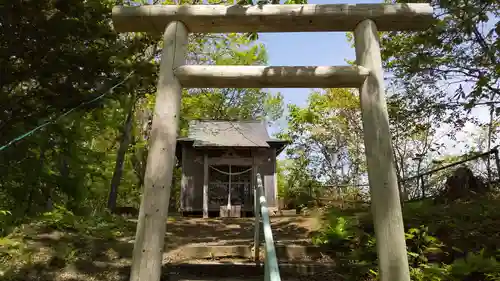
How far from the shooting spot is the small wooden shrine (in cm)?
1284

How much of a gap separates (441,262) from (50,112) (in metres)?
5.30

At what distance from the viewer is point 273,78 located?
11.8 feet

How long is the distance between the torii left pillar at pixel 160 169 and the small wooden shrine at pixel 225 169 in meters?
8.98

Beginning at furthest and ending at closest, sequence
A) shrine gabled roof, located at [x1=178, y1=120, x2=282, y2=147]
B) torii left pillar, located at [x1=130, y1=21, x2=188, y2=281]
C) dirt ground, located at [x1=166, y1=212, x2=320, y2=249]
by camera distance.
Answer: shrine gabled roof, located at [x1=178, y1=120, x2=282, y2=147], dirt ground, located at [x1=166, y1=212, x2=320, y2=249], torii left pillar, located at [x1=130, y1=21, x2=188, y2=281]

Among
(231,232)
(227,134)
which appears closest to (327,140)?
(227,134)

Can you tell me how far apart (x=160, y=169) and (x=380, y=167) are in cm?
Result: 195

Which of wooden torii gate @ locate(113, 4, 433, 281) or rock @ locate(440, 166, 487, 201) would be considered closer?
wooden torii gate @ locate(113, 4, 433, 281)

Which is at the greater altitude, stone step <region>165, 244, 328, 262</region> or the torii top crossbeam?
the torii top crossbeam

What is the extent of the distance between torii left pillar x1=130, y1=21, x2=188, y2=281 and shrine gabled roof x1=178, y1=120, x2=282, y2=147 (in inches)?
354

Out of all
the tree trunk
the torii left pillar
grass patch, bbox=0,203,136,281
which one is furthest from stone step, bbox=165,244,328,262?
the tree trunk

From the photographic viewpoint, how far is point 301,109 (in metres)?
20.8

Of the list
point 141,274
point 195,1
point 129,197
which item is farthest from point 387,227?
point 129,197

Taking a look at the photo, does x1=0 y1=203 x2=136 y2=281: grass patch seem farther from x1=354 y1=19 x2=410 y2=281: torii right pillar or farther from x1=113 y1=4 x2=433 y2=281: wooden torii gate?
x1=354 y1=19 x2=410 y2=281: torii right pillar

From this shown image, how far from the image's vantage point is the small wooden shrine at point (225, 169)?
12836 millimetres
